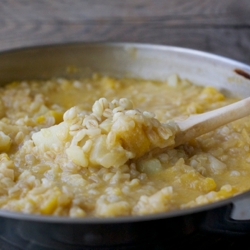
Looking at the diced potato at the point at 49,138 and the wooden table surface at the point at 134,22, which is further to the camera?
the wooden table surface at the point at 134,22

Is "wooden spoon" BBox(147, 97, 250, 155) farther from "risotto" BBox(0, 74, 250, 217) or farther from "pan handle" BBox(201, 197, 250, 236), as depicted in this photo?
"pan handle" BBox(201, 197, 250, 236)

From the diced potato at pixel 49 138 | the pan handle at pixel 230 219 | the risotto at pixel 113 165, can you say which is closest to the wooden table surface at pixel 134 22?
the risotto at pixel 113 165

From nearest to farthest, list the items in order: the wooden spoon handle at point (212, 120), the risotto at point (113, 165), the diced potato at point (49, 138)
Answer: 1. the risotto at point (113, 165)
2. the diced potato at point (49, 138)
3. the wooden spoon handle at point (212, 120)

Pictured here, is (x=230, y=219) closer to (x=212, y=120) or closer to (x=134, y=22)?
(x=212, y=120)

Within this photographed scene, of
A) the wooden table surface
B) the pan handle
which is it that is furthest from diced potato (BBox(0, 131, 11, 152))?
the wooden table surface

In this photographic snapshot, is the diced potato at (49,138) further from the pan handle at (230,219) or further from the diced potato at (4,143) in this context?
the pan handle at (230,219)

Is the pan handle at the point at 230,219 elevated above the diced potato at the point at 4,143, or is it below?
below

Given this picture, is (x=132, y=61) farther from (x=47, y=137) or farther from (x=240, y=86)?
(x=47, y=137)

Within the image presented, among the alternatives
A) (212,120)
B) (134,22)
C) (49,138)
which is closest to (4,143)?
(49,138)
